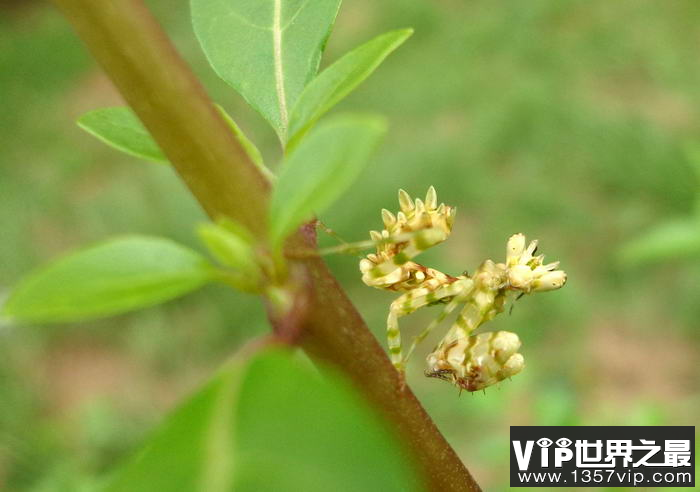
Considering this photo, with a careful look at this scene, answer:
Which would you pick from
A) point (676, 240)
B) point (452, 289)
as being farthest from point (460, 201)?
point (452, 289)

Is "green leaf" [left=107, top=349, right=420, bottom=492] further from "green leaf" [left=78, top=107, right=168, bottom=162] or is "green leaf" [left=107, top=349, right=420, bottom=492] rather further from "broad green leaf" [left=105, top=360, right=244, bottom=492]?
"green leaf" [left=78, top=107, right=168, bottom=162]

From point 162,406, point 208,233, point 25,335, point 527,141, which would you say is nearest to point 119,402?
point 162,406

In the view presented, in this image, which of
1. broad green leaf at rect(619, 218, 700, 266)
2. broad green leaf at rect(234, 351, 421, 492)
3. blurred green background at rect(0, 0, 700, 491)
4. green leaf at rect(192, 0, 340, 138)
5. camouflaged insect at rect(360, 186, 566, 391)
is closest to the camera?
broad green leaf at rect(234, 351, 421, 492)

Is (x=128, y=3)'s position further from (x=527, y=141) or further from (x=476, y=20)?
(x=476, y=20)

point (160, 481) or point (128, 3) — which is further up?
point (128, 3)

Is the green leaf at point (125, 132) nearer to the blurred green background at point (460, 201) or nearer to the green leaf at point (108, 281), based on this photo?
the green leaf at point (108, 281)

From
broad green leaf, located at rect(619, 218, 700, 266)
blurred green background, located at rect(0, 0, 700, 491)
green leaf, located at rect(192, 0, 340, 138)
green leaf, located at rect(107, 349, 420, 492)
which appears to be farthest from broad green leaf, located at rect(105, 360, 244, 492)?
blurred green background, located at rect(0, 0, 700, 491)

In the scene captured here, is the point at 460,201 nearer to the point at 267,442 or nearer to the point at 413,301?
the point at 413,301

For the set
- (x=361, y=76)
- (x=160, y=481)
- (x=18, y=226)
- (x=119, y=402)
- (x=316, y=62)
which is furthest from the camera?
(x=18, y=226)
